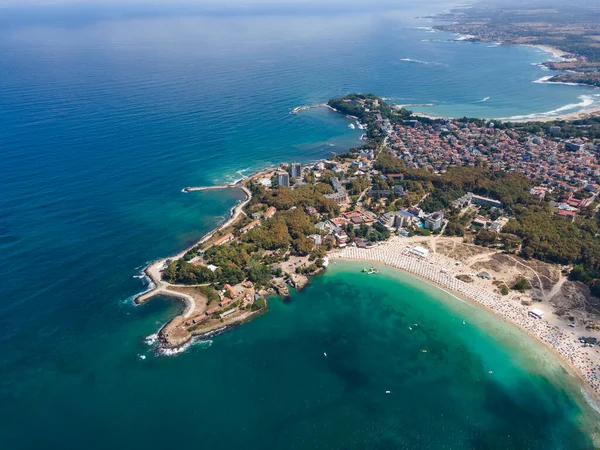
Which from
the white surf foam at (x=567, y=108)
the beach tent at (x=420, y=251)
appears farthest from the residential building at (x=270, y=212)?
the white surf foam at (x=567, y=108)

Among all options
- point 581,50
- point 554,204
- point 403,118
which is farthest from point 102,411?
point 581,50

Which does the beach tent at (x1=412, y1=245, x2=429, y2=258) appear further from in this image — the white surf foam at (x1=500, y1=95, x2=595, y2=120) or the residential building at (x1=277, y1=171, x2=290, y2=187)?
the white surf foam at (x1=500, y1=95, x2=595, y2=120)

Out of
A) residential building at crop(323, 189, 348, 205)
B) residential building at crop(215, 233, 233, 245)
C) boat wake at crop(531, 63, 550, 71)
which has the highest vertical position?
residential building at crop(215, 233, 233, 245)

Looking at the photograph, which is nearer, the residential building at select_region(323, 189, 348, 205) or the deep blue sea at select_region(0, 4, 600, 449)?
the deep blue sea at select_region(0, 4, 600, 449)

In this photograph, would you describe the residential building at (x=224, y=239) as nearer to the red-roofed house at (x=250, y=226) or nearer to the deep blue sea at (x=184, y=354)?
the red-roofed house at (x=250, y=226)

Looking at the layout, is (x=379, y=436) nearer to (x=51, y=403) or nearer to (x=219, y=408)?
(x=219, y=408)

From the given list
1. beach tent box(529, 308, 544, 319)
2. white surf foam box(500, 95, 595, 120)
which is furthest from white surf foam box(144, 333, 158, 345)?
white surf foam box(500, 95, 595, 120)

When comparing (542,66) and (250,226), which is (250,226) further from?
(542,66)
